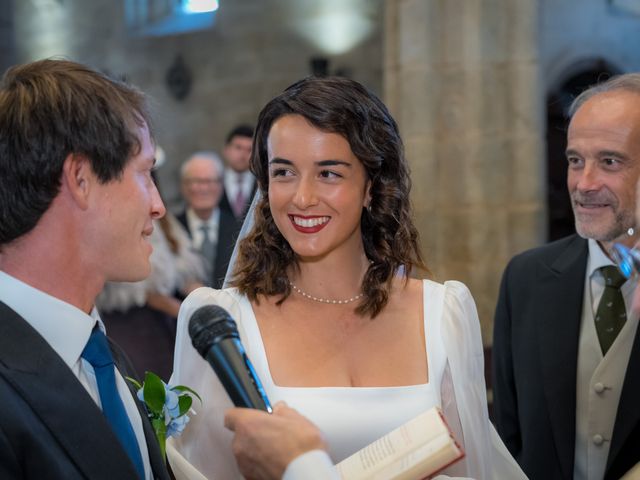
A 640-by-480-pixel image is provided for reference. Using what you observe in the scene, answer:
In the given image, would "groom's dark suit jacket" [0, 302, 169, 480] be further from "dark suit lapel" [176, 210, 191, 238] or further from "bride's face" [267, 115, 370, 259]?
"dark suit lapel" [176, 210, 191, 238]

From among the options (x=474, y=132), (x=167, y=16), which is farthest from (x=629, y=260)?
(x=167, y=16)

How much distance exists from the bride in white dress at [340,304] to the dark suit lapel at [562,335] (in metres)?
0.35

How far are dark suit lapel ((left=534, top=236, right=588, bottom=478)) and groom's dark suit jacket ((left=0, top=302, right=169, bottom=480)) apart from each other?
1.63 m

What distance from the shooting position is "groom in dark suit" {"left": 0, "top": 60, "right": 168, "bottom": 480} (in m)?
1.57

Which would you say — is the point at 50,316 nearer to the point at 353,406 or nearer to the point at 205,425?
the point at 205,425

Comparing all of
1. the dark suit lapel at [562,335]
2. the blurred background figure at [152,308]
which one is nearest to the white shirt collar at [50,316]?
the dark suit lapel at [562,335]

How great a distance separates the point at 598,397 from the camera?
2824 mm

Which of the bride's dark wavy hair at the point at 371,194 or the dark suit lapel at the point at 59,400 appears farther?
the bride's dark wavy hair at the point at 371,194

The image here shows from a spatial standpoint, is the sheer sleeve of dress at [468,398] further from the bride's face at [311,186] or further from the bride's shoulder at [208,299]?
the bride's shoulder at [208,299]

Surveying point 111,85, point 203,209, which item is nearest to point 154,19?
point 203,209

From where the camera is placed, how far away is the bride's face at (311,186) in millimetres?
2551

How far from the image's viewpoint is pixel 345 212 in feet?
8.50

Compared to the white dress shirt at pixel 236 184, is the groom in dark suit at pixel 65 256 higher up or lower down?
lower down

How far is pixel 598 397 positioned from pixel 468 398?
57 centimetres
